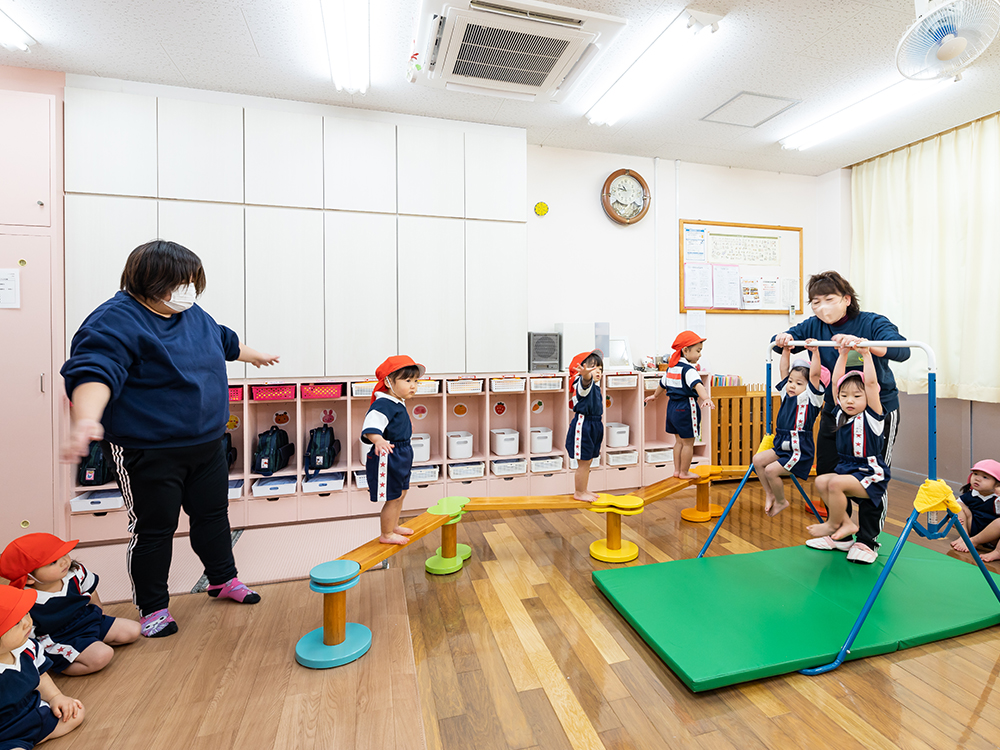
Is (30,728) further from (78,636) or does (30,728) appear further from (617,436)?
(617,436)

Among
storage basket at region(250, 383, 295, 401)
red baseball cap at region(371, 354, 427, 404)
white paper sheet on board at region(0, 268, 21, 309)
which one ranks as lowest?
storage basket at region(250, 383, 295, 401)

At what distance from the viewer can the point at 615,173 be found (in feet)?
14.1

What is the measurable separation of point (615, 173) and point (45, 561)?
4437mm

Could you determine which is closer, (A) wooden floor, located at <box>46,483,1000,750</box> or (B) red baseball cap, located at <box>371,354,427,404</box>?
(A) wooden floor, located at <box>46,483,1000,750</box>

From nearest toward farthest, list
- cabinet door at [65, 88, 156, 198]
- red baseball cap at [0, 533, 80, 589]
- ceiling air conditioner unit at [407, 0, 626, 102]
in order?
red baseball cap at [0, 533, 80, 589] < ceiling air conditioner unit at [407, 0, 626, 102] < cabinet door at [65, 88, 156, 198]

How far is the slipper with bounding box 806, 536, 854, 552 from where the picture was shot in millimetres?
2609

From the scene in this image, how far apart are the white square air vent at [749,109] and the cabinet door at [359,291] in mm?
2523

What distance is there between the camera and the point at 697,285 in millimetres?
4613

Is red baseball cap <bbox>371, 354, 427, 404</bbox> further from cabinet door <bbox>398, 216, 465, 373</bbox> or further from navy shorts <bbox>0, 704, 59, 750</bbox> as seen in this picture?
navy shorts <bbox>0, 704, 59, 750</bbox>

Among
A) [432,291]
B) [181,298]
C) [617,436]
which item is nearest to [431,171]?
[432,291]

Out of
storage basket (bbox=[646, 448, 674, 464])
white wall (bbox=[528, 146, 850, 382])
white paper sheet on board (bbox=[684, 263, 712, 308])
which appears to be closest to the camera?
storage basket (bbox=[646, 448, 674, 464])

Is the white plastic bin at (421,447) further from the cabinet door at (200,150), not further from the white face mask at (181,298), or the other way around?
the cabinet door at (200,150)

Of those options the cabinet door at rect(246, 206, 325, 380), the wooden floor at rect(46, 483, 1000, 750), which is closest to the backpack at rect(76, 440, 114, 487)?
the cabinet door at rect(246, 206, 325, 380)

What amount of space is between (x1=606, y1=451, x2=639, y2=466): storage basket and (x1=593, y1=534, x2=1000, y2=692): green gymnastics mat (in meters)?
1.36
